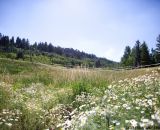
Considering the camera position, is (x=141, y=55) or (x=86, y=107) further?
(x=141, y=55)

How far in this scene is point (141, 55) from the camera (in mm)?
61312

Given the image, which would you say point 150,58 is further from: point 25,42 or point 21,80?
point 25,42

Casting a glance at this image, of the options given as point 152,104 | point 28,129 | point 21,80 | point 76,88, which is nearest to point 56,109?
point 28,129

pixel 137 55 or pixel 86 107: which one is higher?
pixel 137 55

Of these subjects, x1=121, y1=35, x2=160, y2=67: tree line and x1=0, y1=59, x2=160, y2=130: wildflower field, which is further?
x1=121, y1=35, x2=160, y2=67: tree line

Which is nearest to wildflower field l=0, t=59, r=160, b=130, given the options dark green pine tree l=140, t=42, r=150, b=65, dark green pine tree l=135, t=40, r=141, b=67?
dark green pine tree l=140, t=42, r=150, b=65

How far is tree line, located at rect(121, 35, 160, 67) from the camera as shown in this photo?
59688 millimetres

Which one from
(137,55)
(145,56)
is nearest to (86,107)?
(145,56)

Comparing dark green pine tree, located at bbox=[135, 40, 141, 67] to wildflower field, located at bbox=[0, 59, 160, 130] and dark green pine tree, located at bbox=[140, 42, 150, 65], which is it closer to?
dark green pine tree, located at bbox=[140, 42, 150, 65]

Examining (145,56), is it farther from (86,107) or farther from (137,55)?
(86,107)

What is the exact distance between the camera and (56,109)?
8.16m

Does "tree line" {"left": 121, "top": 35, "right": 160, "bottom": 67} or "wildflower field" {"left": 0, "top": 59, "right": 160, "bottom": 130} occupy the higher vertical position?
"tree line" {"left": 121, "top": 35, "right": 160, "bottom": 67}

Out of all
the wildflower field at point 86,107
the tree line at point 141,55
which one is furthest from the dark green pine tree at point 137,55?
the wildflower field at point 86,107

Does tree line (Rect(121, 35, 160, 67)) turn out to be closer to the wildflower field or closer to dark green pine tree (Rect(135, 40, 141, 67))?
dark green pine tree (Rect(135, 40, 141, 67))
